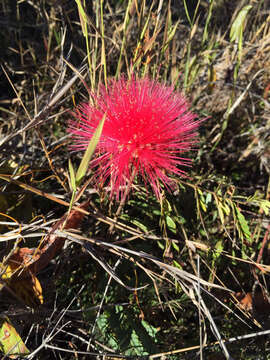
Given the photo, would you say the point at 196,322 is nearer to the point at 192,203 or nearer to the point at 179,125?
the point at 192,203

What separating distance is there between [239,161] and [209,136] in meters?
0.17

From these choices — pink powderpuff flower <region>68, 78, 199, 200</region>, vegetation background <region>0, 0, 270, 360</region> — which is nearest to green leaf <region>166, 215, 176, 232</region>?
vegetation background <region>0, 0, 270, 360</region>

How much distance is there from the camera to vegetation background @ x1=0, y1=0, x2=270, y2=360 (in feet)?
2.88

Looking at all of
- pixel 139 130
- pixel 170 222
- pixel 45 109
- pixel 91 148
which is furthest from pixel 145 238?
pixel 91 148

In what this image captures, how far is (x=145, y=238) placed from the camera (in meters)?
1.08

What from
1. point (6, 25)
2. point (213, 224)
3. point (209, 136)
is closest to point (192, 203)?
point (213, 224)

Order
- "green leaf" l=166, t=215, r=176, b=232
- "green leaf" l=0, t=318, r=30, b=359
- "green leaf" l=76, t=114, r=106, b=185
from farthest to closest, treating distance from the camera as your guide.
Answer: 1. "green leaf" l=166, t=215, r=176, b=232
2. "green leaf" l=0, t=318, r=30, b=359
3. "green leaf" l=76, t=114, r=106, b=185

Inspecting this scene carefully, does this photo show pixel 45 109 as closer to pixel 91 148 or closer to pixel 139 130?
pixel 139 130

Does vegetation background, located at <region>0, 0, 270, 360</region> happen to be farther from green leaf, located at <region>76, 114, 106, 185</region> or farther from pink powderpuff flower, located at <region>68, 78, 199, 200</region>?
green leaf, located at <region>76, 114, 106, 185</region>

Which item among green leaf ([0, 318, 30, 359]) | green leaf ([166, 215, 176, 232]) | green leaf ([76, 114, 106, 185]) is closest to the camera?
green leaf ([76, 114, 106, 185])

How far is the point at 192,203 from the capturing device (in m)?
1.20

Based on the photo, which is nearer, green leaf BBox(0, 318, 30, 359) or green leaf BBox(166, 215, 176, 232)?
green leaf BBox(0, 318, 30, 359)

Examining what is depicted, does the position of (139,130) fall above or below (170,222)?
above

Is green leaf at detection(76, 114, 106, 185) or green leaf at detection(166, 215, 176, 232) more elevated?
green leaf at detection(76, 114, 106, 185)
